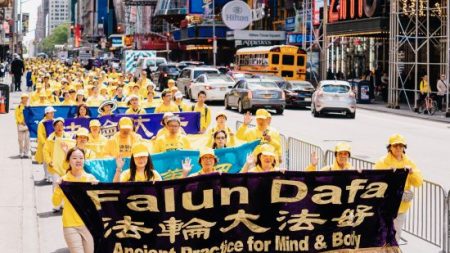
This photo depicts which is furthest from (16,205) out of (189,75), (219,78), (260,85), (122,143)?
(189,75)

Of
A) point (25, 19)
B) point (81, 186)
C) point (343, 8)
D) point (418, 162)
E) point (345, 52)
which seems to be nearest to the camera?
point (81, 186)

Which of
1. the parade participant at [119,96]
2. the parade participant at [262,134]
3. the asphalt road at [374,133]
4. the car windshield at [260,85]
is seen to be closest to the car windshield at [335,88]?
the asphalt road at [374,133]

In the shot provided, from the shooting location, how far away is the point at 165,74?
50719mm

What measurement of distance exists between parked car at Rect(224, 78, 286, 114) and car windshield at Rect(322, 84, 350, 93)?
6.26 ft

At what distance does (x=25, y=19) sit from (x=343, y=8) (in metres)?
90.6

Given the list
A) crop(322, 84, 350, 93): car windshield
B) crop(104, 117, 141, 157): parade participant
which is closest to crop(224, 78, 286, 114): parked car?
crop(322, 84, 350, 93): car windshield

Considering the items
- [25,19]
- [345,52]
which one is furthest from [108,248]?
[25,19]

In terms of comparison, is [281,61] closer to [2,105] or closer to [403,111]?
[403,111]

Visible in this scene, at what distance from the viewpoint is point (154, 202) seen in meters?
7.80

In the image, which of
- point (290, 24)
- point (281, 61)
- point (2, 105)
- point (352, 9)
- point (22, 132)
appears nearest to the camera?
point (22, 132)

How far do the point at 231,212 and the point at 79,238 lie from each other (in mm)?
1498

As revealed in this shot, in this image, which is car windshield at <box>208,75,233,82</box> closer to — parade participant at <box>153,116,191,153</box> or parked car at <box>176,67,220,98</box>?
parked car at <box>176,67,220,98</box>

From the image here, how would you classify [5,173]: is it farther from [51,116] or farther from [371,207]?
[371,207]

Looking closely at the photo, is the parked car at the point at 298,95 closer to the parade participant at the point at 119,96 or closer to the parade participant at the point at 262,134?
the parade participant at the point at 119,96
